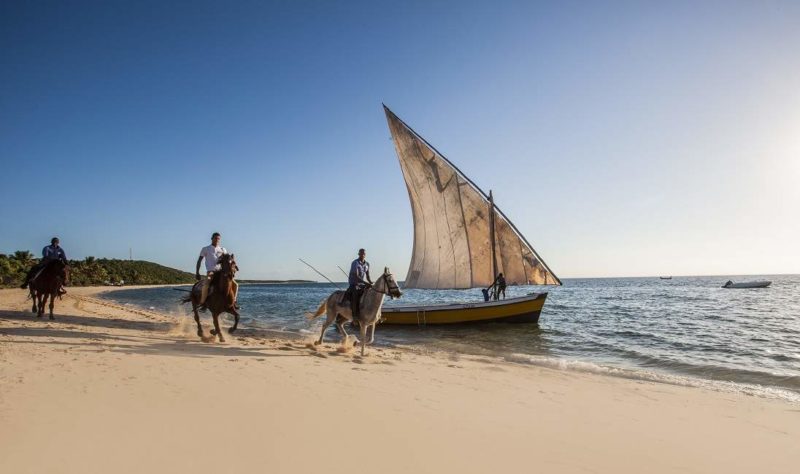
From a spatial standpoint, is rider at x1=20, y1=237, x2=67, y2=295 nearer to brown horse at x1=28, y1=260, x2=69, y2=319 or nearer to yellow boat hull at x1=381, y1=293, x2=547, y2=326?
brown horse at x1=28, y1=260, x2=69, y2=319

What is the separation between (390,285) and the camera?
10.8 meters

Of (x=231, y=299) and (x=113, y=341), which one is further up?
(x=231, y=299)

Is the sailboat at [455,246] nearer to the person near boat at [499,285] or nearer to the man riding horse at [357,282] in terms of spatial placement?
the person near boat at [499,285]

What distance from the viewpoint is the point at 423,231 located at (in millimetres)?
25047

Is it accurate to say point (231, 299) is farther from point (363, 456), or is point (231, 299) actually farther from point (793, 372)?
point (793, 372)

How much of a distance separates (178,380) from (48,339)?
6392mm

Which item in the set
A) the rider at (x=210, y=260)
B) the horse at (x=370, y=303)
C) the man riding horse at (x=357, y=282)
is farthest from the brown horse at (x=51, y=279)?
the man riding horse at (x=357, y=282)

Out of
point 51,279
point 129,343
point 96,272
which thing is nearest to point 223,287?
point 129,343

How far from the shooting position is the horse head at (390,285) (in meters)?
10.7

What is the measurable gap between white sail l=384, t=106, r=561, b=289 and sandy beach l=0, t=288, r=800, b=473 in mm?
13838

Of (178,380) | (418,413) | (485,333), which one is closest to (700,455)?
(418,413)

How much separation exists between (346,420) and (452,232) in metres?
19.2

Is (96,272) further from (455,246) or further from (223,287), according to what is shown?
(223,287)

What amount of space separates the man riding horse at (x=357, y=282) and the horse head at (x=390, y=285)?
33.4 inches
